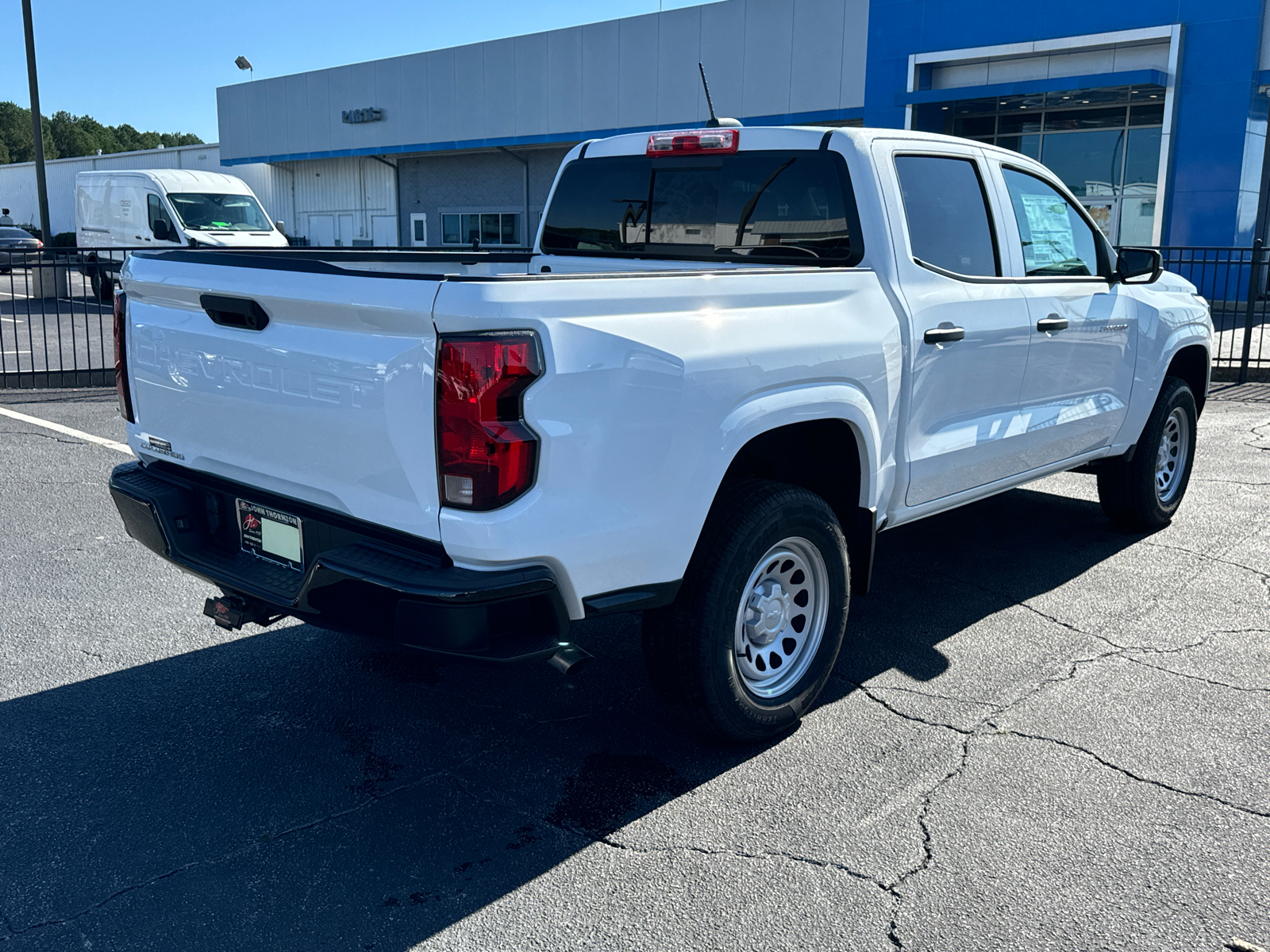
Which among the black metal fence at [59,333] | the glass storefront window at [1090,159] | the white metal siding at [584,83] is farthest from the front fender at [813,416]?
the white metal siding at [584,83]

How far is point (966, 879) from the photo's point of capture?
9.96 ft

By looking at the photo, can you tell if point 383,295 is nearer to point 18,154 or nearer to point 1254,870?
point 1254,870

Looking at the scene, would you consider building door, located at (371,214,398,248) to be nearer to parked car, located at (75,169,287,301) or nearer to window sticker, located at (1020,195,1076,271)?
parked car, located at (75,169,287,301)

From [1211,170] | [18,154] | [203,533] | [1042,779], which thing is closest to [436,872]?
[203,533]

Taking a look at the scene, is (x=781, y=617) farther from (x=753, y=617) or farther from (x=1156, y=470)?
(x=1156, y=470)

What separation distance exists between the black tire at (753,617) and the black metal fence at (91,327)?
6733 mm

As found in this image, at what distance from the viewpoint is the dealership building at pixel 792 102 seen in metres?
20.4

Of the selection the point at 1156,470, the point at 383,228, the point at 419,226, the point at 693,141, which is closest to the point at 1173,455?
the point at 1156,470

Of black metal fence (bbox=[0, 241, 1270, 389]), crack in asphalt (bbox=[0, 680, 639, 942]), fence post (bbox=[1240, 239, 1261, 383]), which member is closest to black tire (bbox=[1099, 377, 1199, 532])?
crack in asphalt (bbox=[0, 680, 639, 942])

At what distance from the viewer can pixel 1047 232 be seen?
520 cm

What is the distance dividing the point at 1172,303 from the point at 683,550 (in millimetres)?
4073

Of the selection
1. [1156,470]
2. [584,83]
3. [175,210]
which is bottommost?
[1156,470]

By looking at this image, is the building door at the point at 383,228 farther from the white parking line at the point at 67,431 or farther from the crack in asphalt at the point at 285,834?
the crack in asphalt at the point at 285,834

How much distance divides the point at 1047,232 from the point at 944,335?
1328mm
